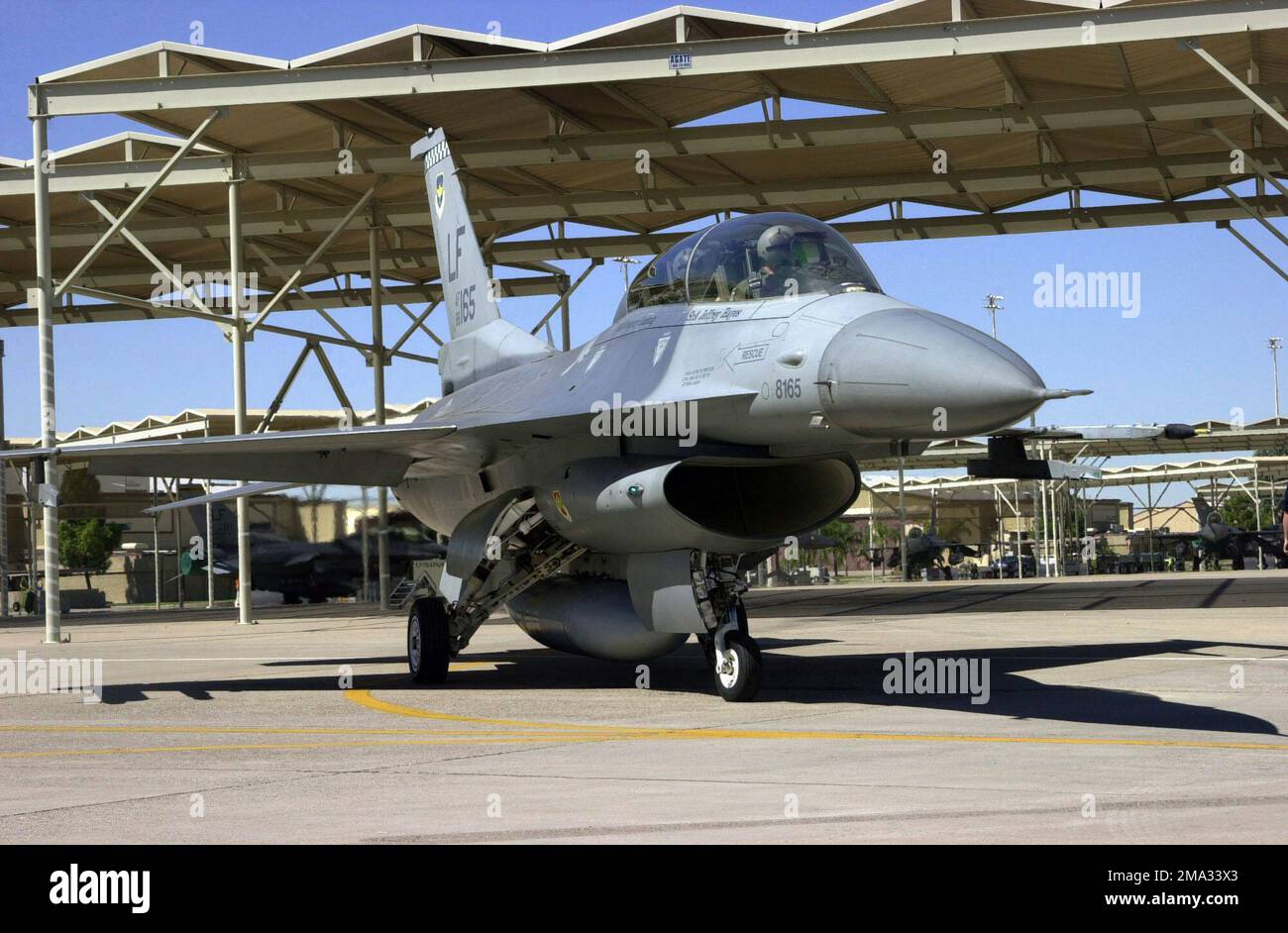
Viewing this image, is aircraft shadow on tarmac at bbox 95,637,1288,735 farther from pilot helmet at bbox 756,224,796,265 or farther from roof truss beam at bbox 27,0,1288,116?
roof truss beam at bbox 27,0,1288,116

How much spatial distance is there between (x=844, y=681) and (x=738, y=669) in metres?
1.95

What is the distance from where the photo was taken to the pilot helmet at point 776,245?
10.3 meters

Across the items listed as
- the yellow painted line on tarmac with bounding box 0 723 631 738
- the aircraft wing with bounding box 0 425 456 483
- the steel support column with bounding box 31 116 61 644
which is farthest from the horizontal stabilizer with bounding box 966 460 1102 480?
the steel support column with bounding box 31 116 61 644

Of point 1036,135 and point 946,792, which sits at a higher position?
point 1036,135

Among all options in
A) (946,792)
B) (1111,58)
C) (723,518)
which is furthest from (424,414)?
(1111,58)

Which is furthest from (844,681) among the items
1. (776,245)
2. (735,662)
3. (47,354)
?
(47,354)

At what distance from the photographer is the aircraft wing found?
1255 cm

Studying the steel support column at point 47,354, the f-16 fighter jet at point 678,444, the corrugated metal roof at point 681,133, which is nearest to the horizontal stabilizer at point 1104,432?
the f-16 fighter jet at point 678,444

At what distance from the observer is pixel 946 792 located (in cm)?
645

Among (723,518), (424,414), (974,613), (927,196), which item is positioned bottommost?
(974,613)

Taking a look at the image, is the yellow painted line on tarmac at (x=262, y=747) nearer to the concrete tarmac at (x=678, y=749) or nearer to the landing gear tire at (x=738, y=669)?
the concrete tarmac at (x=678, y=749)

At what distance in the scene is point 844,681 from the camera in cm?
1224

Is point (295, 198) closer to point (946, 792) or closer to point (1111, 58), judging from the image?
point (1111, 58)
